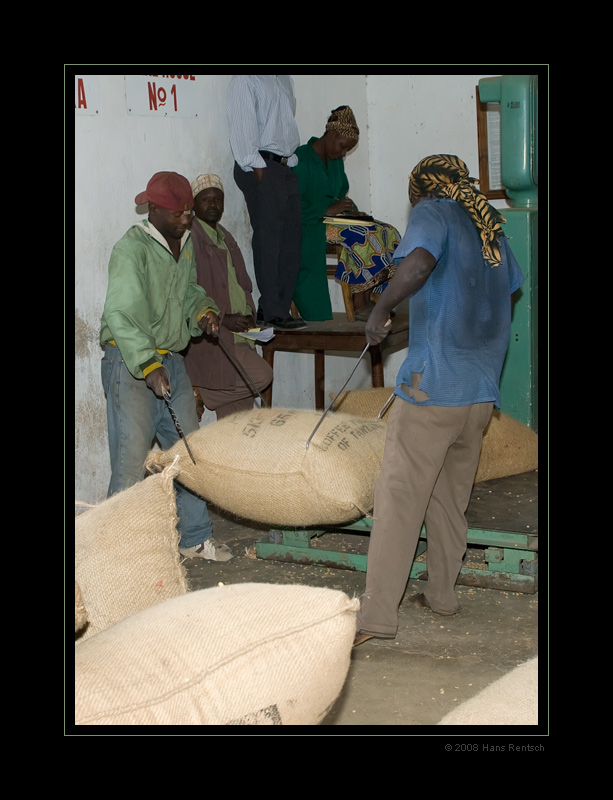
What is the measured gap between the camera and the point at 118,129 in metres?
4.36

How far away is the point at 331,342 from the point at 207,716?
135 inches

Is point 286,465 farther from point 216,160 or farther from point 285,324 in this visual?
point 216,160

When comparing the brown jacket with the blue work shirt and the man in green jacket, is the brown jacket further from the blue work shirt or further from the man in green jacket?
the blue work shirt

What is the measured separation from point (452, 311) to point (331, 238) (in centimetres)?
263

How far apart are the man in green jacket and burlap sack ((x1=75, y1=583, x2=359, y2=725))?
168 centimetres

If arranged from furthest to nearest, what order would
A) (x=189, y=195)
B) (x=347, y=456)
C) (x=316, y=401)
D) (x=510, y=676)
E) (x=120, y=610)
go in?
(x=316, y=401), (x=189, y=195), (x=347, y=456), (x=120, y=610), (x=510, y=676)

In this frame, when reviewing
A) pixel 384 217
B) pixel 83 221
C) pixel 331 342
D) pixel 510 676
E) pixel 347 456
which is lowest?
pixel 510 676

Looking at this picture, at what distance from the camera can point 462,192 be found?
3027mm

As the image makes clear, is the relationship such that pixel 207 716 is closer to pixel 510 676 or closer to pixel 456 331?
pixel 510 676

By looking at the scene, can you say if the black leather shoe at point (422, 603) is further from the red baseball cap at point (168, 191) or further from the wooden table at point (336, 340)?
the red baseball cap at point (168, 191)

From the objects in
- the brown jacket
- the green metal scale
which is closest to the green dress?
the brown jacket

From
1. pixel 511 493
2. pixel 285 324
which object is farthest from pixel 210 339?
pixel 511 493

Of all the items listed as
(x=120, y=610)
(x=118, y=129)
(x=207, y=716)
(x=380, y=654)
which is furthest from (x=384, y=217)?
(x=207, y=716)

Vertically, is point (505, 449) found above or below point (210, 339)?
below
